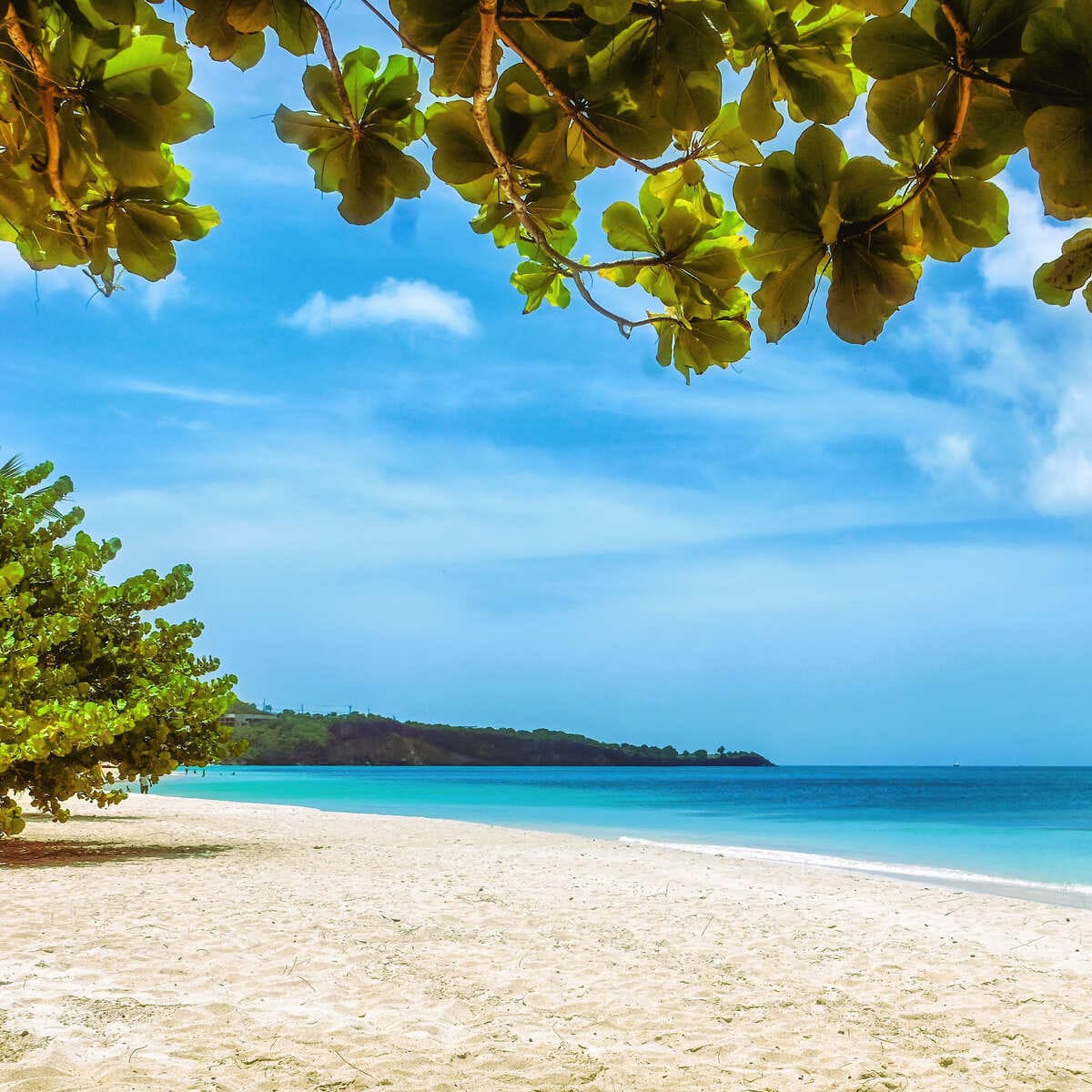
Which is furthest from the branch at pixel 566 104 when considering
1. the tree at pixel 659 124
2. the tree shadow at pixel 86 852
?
the tree shadow at pixel 86 852

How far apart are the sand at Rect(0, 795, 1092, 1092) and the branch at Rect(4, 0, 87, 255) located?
2.90 meters

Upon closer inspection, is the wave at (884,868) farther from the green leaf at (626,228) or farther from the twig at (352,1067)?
the green leaf at (626,228)

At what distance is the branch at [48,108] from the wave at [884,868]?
1238 cm

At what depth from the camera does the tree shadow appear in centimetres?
804

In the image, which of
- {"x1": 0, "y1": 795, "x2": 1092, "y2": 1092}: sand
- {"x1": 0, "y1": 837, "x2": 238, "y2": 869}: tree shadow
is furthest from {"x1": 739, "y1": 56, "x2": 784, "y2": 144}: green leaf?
{"x1": 0, "y1": 837, "x2": 238, "y2": 869}: tree shadow

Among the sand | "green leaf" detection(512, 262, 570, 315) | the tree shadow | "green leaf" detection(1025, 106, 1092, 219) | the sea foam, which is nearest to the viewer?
"green leaf" detection(1025, 106, 1092, 219)

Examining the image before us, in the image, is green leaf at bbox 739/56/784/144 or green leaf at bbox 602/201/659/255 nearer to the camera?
green leaf at bbox 739/56/784/144

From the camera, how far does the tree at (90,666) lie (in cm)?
664

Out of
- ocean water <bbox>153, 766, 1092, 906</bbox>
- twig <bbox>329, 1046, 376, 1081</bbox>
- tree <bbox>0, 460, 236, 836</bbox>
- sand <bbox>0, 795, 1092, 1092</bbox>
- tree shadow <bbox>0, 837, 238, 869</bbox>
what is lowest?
ocean water <bbox>153, 766, 1092, 906</bbox>

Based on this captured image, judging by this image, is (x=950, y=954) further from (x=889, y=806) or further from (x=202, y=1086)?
(x=889, y=806)

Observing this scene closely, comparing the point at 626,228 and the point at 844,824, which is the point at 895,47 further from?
the point at 844,824

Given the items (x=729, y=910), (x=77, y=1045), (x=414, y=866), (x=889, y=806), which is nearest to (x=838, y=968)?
(x=729, y=910)

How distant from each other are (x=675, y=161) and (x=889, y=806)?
1431 inches

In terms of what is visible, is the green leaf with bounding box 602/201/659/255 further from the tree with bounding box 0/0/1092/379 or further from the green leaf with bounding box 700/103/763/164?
the green leaf with bounding box 700/103/763/164
